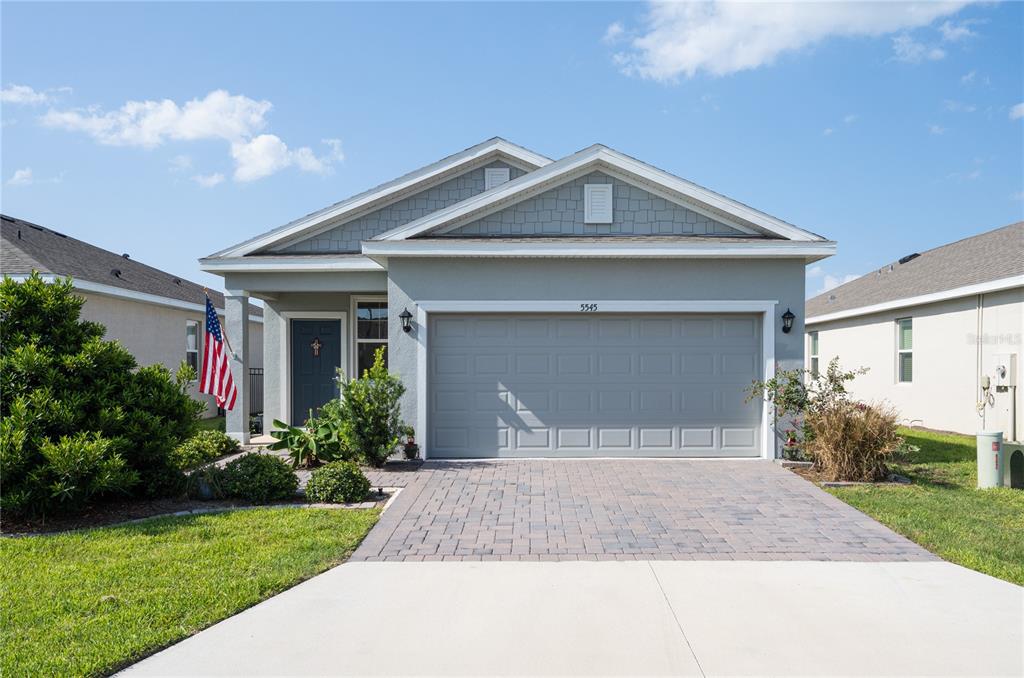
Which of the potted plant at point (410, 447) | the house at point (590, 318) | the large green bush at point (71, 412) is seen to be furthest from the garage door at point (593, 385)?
the large green bush at point (71, 412)

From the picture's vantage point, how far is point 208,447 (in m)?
10.8

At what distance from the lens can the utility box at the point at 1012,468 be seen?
8453 mm

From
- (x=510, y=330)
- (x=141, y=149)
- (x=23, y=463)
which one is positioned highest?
(x=141, y=149)

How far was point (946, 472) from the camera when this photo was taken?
31.0ft

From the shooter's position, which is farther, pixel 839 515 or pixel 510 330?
pixel 510 330

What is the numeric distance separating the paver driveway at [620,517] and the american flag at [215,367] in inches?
156

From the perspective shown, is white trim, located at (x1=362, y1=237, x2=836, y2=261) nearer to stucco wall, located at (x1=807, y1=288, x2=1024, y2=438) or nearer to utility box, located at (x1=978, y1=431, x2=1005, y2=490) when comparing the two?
utility box, located at (x1=978, y1=431, x2=1005, y2=490)

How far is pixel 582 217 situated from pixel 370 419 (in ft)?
16.2

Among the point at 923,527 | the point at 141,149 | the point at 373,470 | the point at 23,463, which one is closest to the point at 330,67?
the point at 141,149

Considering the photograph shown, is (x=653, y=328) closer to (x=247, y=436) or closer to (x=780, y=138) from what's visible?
(x=780, y=138)

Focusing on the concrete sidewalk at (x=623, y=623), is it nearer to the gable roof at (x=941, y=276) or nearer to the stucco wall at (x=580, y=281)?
the stucco wall at (x=580, y=281)

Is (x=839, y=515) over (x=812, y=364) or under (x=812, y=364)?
under

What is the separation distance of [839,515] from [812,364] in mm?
16785

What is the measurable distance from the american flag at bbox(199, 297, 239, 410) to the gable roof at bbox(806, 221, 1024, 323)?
590 inches
